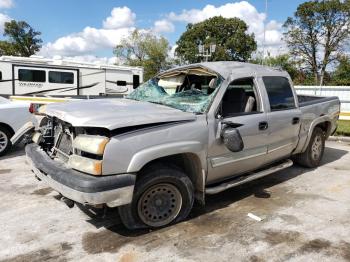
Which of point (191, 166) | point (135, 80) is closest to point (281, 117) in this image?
point (191, 166)

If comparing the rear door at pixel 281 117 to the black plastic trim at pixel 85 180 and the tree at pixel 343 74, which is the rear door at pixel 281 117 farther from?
the tree at pixel 343 74

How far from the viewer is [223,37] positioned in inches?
2061

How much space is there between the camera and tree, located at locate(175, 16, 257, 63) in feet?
169

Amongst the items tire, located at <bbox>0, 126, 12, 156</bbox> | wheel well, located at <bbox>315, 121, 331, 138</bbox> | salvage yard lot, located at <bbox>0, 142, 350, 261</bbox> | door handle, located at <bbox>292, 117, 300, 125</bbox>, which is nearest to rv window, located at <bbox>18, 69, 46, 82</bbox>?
tire, located at <bbox>0, 126, 12, 156</bbox>

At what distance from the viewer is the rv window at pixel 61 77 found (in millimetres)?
14242

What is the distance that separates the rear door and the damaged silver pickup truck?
16 mm

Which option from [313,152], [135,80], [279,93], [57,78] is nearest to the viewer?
[279,93]

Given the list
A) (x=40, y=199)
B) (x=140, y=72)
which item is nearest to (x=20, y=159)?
(x=40, y=199)

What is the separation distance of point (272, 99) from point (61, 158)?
3.00 metres

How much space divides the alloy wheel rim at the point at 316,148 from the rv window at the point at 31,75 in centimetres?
1074

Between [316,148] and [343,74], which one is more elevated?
[343,74]

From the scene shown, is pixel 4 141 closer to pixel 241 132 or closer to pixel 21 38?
pixel 241 132

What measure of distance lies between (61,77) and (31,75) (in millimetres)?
Answer: 1093

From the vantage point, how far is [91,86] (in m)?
15.1
